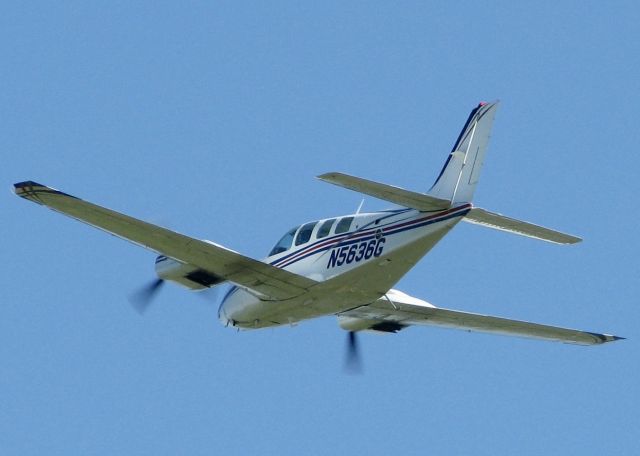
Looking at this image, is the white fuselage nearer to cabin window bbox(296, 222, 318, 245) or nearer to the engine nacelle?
cabin window bbox(296, 222, 318, 245)

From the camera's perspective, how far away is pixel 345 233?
30.3 metres

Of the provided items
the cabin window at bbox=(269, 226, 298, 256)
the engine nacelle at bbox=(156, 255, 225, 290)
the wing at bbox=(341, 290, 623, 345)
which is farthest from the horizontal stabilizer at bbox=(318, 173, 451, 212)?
the engine nacelle at bbox=(156, 255, 225, 290)

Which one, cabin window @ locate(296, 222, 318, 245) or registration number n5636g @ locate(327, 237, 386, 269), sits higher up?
cabin window @ locate(296, 222, 318, 245)

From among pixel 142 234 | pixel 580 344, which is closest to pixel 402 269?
pixel 142 234

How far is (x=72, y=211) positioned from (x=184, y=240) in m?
2.69

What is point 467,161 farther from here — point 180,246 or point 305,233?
point 180,246

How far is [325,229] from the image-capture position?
1220 inches

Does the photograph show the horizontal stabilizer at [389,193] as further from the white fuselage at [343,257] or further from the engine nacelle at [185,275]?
the engine nacelle at [185,275]

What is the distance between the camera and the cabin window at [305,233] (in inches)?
1235

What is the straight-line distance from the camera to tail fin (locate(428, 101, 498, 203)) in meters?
29.0

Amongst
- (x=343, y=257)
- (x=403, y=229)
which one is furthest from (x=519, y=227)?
(x=343, y=257)

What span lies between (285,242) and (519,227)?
6.21 meters

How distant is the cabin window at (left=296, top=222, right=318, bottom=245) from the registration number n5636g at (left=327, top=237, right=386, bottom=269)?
4.22 ft

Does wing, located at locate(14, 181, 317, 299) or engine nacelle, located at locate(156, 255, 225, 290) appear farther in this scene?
engine nacelle, located at locate(156, 255, 225, 290)
